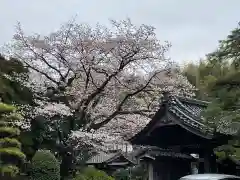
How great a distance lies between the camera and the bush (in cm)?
1505

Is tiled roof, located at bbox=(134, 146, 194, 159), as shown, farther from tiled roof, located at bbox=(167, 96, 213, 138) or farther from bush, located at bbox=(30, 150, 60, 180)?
bush, located at bbox=(30, 150, 60, 180)

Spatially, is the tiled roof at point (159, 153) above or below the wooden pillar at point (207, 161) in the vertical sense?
above

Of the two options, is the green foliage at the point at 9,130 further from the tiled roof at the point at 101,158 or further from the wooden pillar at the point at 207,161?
the tiled roof at the point at 101,158

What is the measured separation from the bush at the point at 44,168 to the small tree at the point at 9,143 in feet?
1.91

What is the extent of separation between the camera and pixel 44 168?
15102 mm

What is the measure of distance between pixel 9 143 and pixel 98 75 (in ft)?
21.1

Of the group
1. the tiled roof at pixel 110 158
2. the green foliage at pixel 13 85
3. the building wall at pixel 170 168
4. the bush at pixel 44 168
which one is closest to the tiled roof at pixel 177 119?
the building wall at pixel 170 168

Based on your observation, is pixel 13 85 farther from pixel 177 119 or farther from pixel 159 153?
pixel 177 119

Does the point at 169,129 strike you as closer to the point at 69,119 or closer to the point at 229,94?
the point at 229,94

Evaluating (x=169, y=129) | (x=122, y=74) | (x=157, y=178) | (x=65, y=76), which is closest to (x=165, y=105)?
(x=169, y=129)

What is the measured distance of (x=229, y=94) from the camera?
10.6m

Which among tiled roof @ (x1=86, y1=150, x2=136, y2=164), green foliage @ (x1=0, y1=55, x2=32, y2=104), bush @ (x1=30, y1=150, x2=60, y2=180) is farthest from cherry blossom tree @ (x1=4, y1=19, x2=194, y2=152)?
tiled roof @ (x1=86, y1=150, x2=136, y2=164)

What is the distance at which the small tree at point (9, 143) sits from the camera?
13275mm

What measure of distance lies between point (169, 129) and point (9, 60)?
8.93 metres
